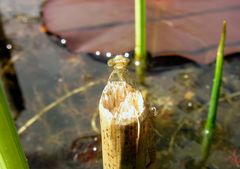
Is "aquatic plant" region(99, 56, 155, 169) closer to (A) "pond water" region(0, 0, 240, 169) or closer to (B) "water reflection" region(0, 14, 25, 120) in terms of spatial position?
(A) "pond water" region(0, 0, 240, 169)

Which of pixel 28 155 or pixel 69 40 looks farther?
pixel 69 40

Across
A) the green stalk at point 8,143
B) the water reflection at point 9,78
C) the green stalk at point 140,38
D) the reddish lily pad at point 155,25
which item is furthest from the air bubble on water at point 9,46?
the green stalk at point 8,143

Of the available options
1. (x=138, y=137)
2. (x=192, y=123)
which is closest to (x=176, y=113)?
(x=192, y=123)

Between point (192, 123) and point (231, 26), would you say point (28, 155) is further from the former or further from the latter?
point (231, 26)

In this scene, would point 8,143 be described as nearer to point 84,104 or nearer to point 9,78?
point 84,104

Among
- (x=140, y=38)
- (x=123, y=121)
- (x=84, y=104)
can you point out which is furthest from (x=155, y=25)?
(x=123, y=121)

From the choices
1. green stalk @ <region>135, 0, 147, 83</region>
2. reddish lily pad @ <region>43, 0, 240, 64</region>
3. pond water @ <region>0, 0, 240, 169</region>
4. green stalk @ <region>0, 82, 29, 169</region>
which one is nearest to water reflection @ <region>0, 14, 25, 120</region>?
pond water @ <region>0, 0, 240, 169</region>
